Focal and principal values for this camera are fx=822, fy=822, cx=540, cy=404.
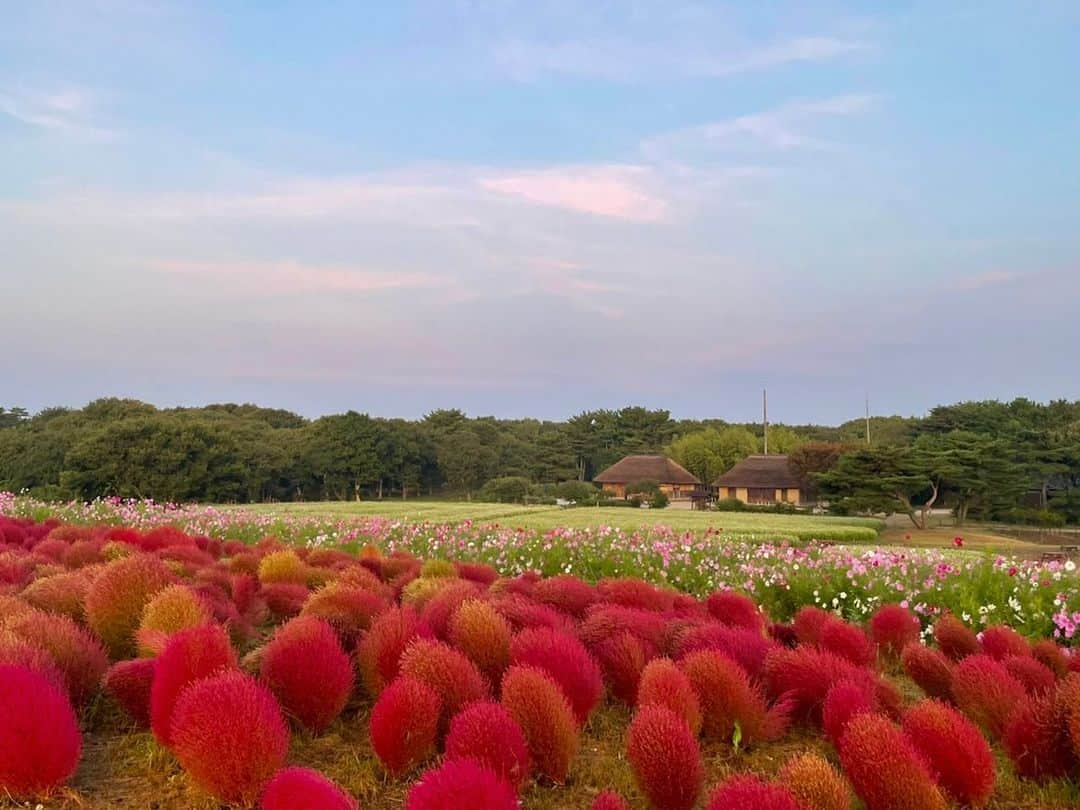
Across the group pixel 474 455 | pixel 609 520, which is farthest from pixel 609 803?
pixel 474 455

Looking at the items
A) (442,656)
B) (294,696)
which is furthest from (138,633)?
(442,656)

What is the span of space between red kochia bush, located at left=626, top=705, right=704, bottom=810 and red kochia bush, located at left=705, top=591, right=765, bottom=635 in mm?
1072

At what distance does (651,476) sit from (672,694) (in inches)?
2340

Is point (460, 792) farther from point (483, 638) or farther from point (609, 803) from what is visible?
point (483, 638)

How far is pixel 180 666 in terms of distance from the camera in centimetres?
153

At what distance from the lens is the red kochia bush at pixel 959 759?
4.34 ft

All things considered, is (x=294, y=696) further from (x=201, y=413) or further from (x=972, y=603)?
(x=201, y=413)

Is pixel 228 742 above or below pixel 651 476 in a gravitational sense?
above

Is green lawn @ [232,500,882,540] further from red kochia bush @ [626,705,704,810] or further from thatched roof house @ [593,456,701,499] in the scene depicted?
thatched roof house @ [593,456,701,499]

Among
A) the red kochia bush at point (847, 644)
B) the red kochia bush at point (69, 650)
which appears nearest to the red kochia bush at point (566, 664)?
the red kochia bush at point (847, 644)

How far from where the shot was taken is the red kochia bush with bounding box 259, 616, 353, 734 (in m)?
1.64

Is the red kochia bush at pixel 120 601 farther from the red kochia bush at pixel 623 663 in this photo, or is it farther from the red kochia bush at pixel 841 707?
the red kochia bush at pixel 841 707

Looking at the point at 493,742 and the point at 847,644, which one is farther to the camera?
the point at 847,644

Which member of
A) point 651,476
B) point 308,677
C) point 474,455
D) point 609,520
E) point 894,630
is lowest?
point 609,520
